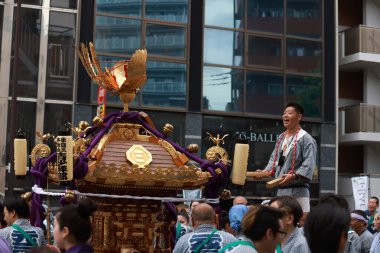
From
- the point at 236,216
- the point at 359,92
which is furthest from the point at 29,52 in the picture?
the point at 236,216

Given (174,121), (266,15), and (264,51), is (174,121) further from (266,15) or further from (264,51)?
(266,15)

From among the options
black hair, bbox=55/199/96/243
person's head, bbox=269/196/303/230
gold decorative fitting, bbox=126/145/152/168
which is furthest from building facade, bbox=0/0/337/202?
black hair, bbox=55/199/96/243

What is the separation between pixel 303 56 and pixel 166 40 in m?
4.29

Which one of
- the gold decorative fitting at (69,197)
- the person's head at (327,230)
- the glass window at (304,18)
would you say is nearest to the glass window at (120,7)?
the glass window at (304,18)

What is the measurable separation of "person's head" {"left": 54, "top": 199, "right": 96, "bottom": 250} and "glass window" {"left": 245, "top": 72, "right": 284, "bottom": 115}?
15.2 meters

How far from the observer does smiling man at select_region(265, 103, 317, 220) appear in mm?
6732

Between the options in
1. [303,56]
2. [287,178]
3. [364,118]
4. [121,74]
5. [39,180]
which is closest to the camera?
[39,180]

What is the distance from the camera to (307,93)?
1991 cm

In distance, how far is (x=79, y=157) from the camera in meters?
5.93

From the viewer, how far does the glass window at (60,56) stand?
17.9m

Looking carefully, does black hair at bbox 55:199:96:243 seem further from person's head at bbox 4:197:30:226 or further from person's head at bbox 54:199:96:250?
person's head at bbox 4:197:30:226

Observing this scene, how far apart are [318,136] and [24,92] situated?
8.61m

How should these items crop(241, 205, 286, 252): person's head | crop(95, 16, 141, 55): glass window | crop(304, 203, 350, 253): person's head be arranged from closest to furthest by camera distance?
crop(304, 203, 350, 253): person's head → crop(241, 205, 286, 252): person's head → crop(95, 16, 141, 55): glass window

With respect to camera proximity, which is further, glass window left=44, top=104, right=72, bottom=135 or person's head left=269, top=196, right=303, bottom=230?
glass window left=44, top=104, right=72, bottom=135
